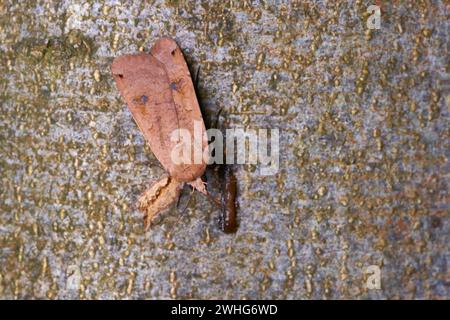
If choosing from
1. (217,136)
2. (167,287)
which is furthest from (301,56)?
(167,287)

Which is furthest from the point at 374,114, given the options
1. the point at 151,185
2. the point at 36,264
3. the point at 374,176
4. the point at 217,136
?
the point at 36,264

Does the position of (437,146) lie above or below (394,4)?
below

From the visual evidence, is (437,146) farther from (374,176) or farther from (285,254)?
(285,254)

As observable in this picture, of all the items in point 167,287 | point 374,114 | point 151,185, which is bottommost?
point 167,287

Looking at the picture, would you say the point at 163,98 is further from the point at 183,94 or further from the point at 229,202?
the point at 229,202

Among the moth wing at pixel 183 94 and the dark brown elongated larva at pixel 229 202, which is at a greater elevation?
the moth wing at pixel 183 94

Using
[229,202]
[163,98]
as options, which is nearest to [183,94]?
[163,98]

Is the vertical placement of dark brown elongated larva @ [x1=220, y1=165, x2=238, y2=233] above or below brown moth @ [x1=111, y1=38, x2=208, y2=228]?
below
